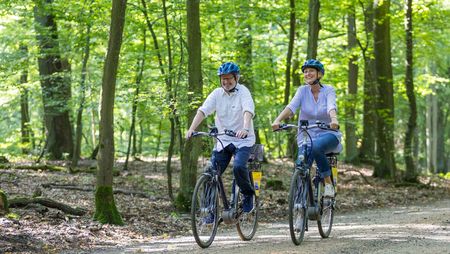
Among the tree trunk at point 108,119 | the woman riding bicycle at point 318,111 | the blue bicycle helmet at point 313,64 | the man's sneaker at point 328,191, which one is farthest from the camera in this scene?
the tree trunk at point 108,119

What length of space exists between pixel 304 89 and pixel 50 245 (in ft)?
13.0

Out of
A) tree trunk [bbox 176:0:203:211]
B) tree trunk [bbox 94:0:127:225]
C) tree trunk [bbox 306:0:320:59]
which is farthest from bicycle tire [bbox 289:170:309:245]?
tree trunk [bbox 306:0:320:59]

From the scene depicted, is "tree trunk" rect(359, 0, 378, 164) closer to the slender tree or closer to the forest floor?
the slender tree

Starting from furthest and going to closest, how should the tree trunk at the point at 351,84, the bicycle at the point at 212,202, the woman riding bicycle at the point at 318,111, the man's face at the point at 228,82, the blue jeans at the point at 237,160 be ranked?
the tree trunk at the point at 351,84 < the woman riding bicycle at the point at 318,111 < the man's face at the point at 228,82 < the blue jeans at the point at 237,160 < the bicycle at the point at 212,202

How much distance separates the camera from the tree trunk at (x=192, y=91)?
11367mm

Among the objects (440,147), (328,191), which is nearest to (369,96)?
(328,191)

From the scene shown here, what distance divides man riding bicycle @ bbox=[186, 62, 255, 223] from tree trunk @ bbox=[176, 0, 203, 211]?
309 cm

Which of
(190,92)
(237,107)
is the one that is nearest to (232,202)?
(237,107)

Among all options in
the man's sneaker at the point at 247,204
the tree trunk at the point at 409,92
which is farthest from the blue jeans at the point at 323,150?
the tree trunk at the point at 409,92

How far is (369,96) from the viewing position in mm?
19094

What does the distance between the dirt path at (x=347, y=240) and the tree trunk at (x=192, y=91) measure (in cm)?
109

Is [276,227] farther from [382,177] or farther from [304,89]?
[382,177]

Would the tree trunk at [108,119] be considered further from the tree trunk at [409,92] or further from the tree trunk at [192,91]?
the tree trunk at [409,92]

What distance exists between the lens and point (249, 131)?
7.82m
